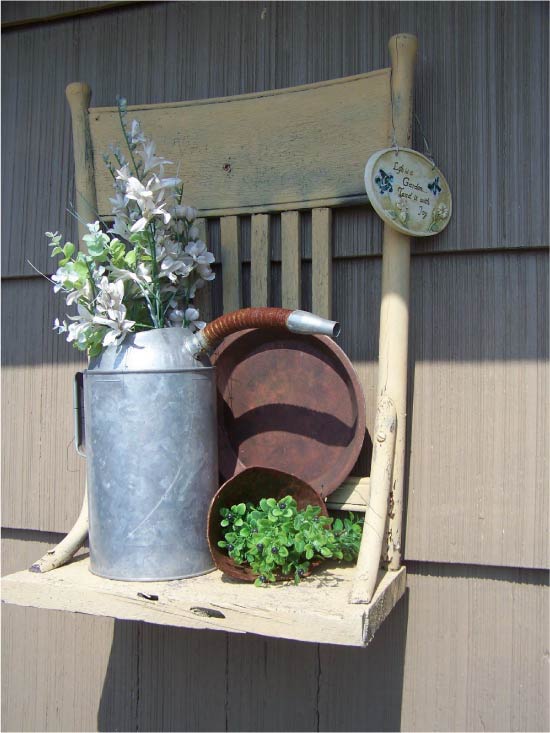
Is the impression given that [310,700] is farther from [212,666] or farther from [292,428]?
[292,428]

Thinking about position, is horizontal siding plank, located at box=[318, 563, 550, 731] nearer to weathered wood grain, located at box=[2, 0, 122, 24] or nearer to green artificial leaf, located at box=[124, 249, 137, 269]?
green artificial leaf, located at box=[124, 249, 137, 269]

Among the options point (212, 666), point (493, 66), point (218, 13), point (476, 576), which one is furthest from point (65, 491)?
point (493, 66)

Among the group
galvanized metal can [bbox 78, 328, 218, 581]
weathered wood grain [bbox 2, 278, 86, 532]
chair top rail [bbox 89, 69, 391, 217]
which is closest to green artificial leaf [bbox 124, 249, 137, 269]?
galvanized metal can [bbox 78, 328, 218, 581]

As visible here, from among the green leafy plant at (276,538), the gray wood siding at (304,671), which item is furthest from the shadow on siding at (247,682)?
the green leafy plant at (276,538)

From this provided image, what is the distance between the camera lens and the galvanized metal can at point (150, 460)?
→ 44.8 inches

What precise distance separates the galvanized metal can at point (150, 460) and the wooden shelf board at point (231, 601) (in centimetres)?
4

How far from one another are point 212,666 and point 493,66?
47.4 inches

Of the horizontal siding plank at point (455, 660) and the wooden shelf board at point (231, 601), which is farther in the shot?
the horizontal siding plank at point (455, 660)

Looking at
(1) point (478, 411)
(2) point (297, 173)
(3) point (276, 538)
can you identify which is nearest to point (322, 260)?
(2) point (297, 173)

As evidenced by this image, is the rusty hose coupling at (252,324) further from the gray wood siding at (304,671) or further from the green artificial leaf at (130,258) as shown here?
the gray wood siding at (304,671)

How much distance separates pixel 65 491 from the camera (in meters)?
1.58

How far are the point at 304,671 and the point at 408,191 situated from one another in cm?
88

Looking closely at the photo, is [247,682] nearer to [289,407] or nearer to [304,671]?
[304,671]

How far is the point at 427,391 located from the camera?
1290mm
